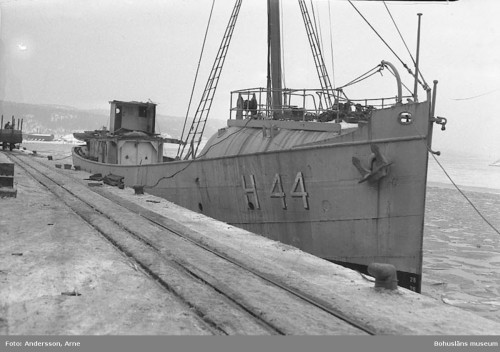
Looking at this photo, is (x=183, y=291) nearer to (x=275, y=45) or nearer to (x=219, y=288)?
(x=219, y=288)

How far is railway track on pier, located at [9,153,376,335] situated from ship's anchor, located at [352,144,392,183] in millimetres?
3610

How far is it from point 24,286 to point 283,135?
27.7 feet

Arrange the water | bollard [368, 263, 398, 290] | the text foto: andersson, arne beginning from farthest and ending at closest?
the water
bollard [368, 263, 398, 290]
the text foto: andersson, arne

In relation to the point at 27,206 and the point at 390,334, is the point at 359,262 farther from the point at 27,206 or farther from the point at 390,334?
the point at 27,206

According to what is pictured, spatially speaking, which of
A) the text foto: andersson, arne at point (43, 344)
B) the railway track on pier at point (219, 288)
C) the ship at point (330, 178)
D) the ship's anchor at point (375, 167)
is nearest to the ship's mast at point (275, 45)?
the ship at point (330, 178)

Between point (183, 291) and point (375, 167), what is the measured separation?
213 inches

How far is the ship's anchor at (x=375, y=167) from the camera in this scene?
28.0ft

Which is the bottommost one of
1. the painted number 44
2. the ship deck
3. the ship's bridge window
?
the ship deck

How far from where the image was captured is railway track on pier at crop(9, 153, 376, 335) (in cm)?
357

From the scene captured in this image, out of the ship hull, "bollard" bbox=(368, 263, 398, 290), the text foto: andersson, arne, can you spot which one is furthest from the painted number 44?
the text foto: andersson, arne

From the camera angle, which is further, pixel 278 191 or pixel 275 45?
pixel 275 45

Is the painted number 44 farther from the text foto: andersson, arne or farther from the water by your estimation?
the text foto: andersson, arne

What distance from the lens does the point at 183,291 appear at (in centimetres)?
Result: 430

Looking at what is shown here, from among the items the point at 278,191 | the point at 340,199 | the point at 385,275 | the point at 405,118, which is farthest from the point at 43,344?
the point at 278,191
